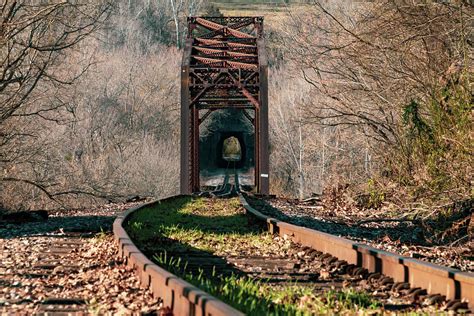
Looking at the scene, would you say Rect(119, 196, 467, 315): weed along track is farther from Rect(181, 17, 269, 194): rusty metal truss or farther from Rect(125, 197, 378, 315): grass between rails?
Rect(181, 17, 269, 194): rusty metal truss

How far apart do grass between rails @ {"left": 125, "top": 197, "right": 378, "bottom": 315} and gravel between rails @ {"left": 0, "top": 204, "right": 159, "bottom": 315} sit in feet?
1.45

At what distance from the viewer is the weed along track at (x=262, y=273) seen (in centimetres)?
517

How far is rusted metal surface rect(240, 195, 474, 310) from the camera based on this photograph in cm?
523

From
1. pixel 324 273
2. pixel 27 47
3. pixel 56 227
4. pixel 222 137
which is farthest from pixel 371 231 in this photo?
pixel 222 137

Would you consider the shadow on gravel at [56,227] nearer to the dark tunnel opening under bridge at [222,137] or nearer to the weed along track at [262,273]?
the weed along track at [262,273]

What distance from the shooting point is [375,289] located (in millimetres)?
6023

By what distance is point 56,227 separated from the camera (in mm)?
11836

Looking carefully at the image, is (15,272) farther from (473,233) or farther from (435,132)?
(435,132)

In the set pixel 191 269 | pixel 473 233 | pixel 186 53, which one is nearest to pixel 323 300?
pixel 191 269

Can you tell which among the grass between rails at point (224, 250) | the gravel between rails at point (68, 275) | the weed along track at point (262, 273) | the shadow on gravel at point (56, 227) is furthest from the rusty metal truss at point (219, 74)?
the gravel between rails at point (68, 275)

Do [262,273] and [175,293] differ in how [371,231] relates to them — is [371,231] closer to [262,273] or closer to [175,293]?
[262,273]

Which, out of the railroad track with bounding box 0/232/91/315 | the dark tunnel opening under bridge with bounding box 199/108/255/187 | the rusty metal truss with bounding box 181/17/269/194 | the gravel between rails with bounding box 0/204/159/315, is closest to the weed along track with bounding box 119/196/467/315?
the gravel between rails with bounding box 0/204/159/315

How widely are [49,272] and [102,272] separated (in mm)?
567

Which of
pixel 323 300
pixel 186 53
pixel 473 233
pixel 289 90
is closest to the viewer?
pixel 323 300
